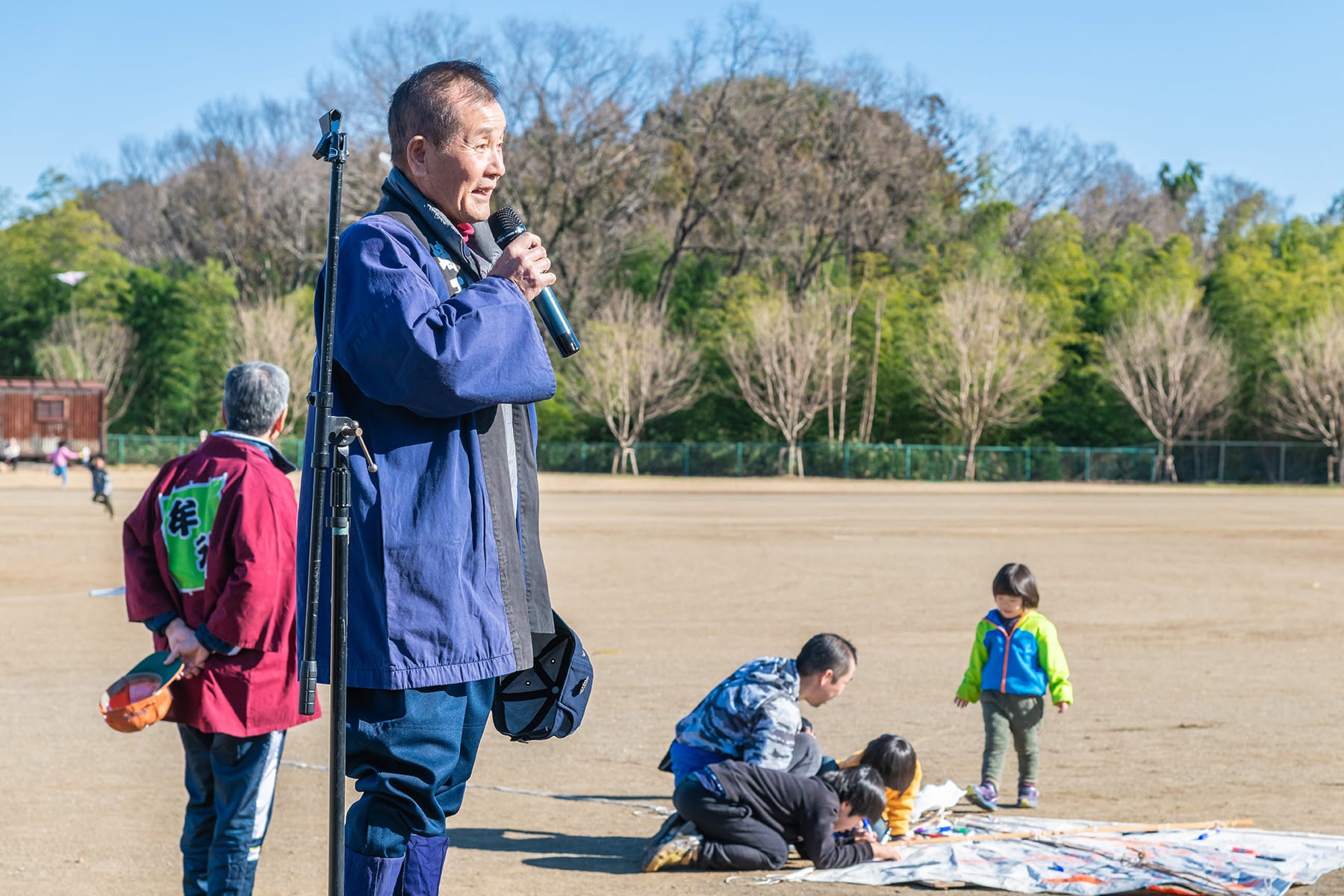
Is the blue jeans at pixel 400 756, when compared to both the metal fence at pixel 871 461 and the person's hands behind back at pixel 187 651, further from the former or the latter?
the metal fence at pixel 871 461

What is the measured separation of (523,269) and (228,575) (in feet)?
7.01

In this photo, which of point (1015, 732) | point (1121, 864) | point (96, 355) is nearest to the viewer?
point (1121, 864)

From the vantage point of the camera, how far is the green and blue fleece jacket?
8.02 metres

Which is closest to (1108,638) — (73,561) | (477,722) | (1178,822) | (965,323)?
(1178,822)

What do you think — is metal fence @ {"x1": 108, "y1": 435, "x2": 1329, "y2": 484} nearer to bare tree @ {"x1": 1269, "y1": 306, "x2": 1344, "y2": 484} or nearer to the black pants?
bare tree @ {"x1": 1269, "y1": 306, "x2": 1344, "y2": 484}

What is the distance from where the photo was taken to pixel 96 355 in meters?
71.0

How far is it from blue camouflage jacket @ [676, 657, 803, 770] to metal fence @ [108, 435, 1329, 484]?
56.8 metres

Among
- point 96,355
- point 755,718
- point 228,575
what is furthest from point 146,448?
point 228,575

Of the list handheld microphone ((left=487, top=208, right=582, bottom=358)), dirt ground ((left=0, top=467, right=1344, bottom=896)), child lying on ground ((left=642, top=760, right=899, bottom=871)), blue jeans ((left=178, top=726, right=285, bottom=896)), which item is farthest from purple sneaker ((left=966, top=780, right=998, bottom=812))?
handheld microphone ((left=487, top=208, right=582, bottom=358))

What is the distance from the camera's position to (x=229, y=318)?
69812 mm

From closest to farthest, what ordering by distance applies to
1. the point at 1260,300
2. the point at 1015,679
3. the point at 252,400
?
1. the point at 252,400
2. the point at 1015,679
3. the point at 1260,300

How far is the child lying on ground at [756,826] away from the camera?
20.8 ft

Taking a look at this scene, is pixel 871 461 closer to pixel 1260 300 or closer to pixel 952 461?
pixel 952 461

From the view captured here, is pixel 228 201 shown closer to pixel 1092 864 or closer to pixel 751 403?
pixel 751 403
